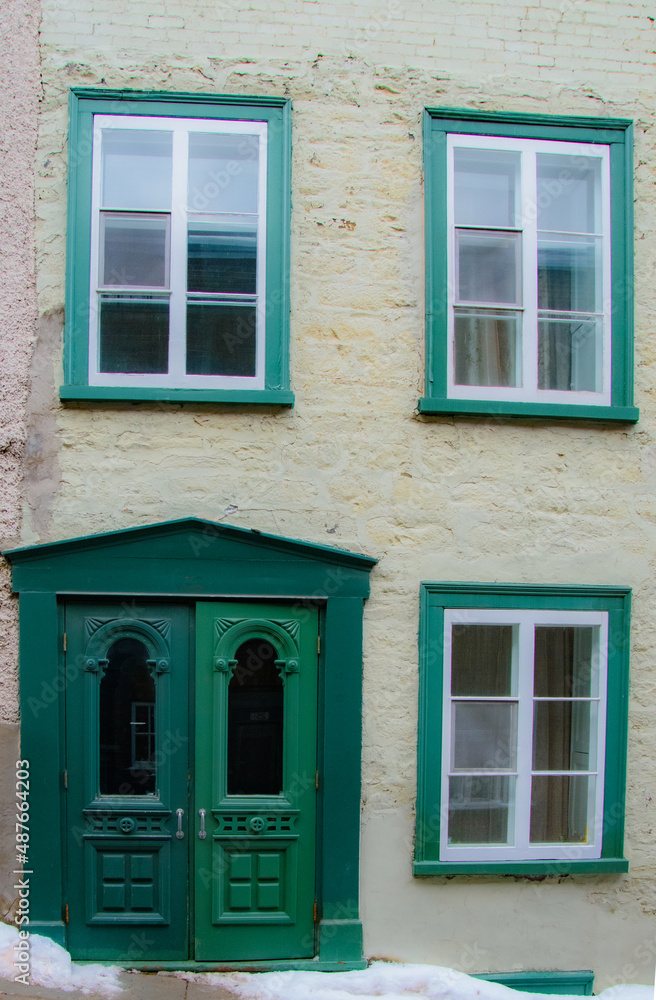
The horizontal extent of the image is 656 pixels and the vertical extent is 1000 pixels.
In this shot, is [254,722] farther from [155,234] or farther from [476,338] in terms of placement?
[155,234]

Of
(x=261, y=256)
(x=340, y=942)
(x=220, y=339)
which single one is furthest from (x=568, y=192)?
(x=340, y=942)

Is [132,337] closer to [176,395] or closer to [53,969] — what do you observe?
[176,395]

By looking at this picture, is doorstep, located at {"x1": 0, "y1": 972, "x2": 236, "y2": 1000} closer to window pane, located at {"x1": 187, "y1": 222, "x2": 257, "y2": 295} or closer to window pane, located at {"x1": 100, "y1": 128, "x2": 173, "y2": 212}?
window pane, located at {"x1": 187, "y1": 222, "x2": 257, "y2": 295}

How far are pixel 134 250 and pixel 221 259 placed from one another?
0.58m

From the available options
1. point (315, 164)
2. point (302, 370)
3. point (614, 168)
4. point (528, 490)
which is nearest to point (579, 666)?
point (528, 490)

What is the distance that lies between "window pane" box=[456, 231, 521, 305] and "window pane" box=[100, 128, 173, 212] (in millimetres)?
2034

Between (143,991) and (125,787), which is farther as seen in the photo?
(125,787)

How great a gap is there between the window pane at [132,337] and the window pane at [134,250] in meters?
0.15

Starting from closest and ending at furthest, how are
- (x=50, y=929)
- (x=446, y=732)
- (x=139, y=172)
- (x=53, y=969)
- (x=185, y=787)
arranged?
(x=53, y=969) < (x=50, y=929) < (x=185, y=787) < (x=446, y=732) < (x=139, y=172)

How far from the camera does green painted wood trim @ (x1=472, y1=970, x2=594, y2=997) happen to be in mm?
4668

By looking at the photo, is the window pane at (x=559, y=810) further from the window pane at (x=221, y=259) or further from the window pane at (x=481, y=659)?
the window pane at (x=221, y=259)

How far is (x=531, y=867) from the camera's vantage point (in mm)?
4711

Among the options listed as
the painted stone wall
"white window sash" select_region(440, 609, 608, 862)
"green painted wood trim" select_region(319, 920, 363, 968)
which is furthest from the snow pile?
"white window sash" select_region(440, 609, 608, 862)

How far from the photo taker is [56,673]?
14.9 ft
